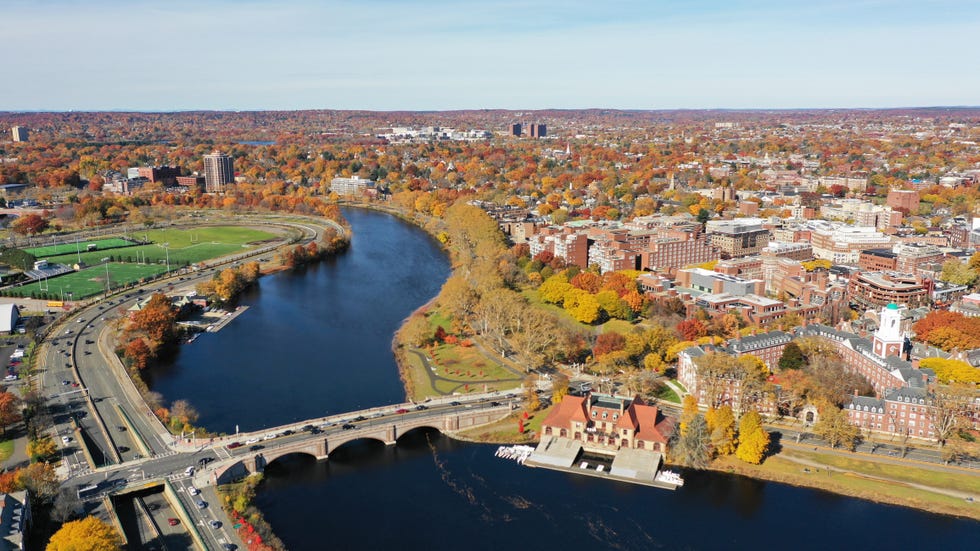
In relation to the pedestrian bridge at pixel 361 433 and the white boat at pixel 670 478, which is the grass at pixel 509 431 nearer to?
the pedestrian bridge at pixel 361 433

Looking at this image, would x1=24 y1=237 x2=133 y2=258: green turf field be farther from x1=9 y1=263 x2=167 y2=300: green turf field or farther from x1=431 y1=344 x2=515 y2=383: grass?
x1=431 y1=344 x2=515 y2=383: grass

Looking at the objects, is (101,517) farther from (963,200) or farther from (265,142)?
(265,142)

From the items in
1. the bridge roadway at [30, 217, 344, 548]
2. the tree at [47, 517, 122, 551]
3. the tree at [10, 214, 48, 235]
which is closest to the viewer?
the tree at [47, 517, 122, 551]

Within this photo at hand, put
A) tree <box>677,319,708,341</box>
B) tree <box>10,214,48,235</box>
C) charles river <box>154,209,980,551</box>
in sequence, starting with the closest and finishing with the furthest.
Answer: charles river <box>154,209,980,551</box> → tree <box>677,319,708,341</box> → tree <box>10,214,48,235</box>

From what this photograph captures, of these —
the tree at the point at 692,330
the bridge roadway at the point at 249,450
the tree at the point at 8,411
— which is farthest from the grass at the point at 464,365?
the tree at the point at 8,411

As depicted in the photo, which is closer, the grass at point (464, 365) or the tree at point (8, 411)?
the tree at point (8, 411)

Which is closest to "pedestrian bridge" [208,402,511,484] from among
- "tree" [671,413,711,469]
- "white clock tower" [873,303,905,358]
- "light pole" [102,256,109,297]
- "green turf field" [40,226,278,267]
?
"tree" [671,413,711,469]
